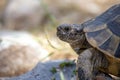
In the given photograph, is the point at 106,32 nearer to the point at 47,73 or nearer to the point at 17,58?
the point at 47,73

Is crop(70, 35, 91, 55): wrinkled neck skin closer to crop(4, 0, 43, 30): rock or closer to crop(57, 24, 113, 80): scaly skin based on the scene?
crop(57, 24, 113, 80): scaly skin

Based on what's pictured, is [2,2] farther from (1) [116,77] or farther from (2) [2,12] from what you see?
(1) [116,77]

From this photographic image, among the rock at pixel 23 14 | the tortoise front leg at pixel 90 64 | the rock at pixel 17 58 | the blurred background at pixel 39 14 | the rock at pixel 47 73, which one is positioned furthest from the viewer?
the rock at pixel 23 14

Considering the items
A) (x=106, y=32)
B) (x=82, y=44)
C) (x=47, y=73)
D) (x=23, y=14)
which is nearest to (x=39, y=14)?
(x=23, y=14)

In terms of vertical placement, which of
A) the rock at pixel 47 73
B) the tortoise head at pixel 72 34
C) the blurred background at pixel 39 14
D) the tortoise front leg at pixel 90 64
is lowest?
the tortoise front leg at pixel 90 64

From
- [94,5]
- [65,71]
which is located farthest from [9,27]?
[65,71]

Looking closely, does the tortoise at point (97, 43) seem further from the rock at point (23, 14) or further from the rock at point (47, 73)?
the rock at point (23, 14)

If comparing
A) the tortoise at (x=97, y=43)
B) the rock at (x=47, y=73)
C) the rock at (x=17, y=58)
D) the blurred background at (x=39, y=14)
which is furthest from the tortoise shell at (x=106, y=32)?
the blurred background at (x=39, y=14)
